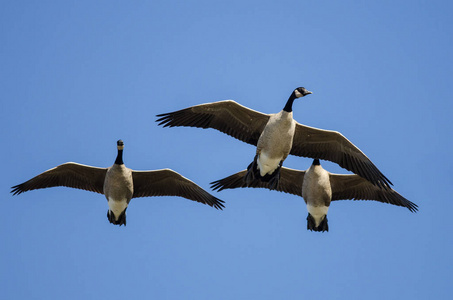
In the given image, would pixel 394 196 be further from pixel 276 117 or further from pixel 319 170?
pixel 276 117

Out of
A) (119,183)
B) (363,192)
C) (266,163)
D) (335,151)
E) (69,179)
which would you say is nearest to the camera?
(266,163)

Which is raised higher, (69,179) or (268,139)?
(268,139)

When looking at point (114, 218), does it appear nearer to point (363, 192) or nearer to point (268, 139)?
point (268, 139)

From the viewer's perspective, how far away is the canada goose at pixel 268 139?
1844 cm

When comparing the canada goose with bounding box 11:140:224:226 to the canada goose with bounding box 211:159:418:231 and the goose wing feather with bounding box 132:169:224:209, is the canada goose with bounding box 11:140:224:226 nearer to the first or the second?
the goose wing feather with bounding box 132:169:224:209

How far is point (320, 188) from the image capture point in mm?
20531

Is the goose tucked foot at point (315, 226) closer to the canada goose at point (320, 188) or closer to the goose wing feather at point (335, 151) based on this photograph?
the canada goose at point (320, 188)

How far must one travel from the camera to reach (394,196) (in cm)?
2147

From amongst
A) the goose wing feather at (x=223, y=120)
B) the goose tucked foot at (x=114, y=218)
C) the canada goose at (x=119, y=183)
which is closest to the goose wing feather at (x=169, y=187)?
the canada goose at (x=119, y=183)

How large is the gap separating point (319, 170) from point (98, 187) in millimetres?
6108

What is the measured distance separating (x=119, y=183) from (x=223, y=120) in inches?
132

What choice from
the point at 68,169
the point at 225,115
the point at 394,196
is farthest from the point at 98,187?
the point at 394,196

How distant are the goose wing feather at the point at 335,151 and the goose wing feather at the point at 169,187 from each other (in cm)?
320

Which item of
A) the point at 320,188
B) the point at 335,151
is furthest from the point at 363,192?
the point at 335,151
